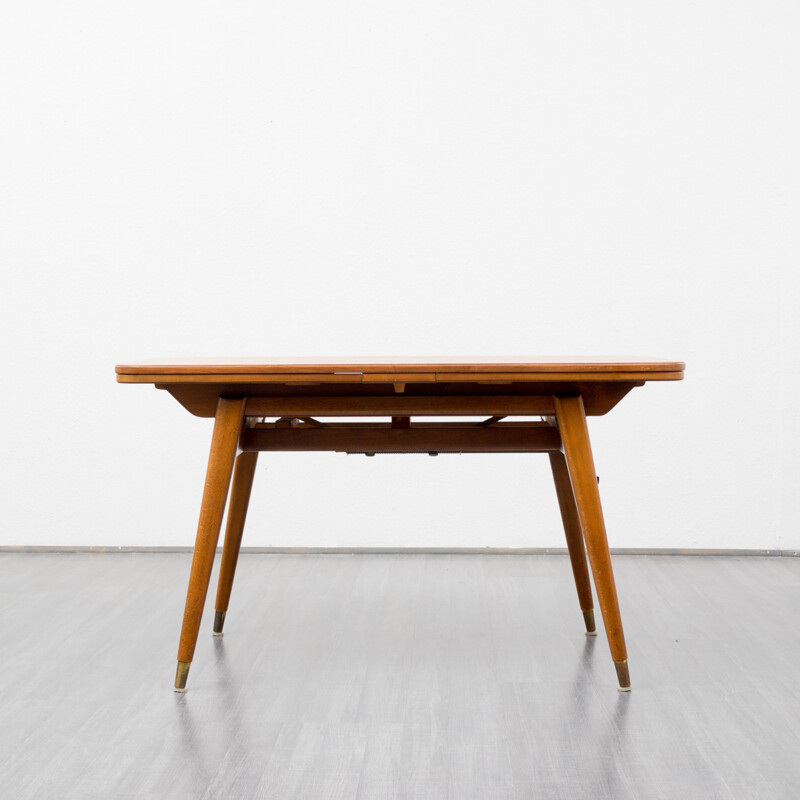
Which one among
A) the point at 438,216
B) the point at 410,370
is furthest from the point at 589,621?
the point at 438,216

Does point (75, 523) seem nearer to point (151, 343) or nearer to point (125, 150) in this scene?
point (151, 343)

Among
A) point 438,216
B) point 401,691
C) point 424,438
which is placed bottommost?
point 401,691

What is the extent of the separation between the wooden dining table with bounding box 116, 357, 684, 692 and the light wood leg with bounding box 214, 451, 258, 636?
140 mm

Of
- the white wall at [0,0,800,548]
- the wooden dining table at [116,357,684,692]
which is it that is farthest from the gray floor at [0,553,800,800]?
the white wall at [0,0,800,548]

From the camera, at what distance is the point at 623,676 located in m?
1.56

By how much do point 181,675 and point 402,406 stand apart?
59 cm

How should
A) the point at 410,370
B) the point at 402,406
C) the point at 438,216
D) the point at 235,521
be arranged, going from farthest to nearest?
1. the point at 438,216
2. the point at 235,521
3. the point at 402,406
4. the point at 410,370

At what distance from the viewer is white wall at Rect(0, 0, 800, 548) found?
105 inches

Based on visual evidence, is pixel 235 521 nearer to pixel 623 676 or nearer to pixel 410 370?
pixel 410 370

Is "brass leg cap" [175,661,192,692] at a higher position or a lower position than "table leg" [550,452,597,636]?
lower

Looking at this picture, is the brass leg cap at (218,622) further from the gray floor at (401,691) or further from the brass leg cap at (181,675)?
the brass leg cap at (181,675)

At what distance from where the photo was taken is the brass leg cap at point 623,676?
5.11 ft

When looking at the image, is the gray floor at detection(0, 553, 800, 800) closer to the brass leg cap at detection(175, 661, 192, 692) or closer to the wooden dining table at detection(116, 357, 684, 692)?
the brass leg cap at detection(175, 661, 192, 692)

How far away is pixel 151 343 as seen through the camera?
2.75m
